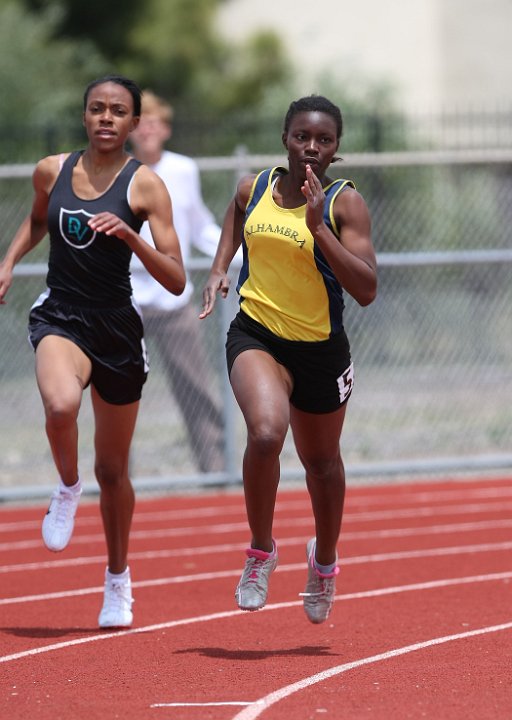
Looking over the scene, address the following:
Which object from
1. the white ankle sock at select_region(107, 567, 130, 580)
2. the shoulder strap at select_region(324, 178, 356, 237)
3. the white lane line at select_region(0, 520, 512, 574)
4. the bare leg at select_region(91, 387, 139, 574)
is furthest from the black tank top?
the white lane line at select_region(0, 520, 512, 574)

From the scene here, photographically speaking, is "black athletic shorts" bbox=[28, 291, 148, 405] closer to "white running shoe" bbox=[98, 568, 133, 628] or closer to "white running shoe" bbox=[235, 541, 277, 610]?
"white running shoe" bbox=[98, 568, 133, 628]

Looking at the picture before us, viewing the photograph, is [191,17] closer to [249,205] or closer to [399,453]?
[399,453]

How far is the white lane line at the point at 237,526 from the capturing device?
997 centimetres

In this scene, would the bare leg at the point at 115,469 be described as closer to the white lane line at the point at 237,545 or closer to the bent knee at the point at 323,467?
the bent knee at the point at 323,467

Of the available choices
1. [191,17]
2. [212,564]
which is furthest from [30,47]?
[212,564]

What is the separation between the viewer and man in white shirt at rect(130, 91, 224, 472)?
11312mm

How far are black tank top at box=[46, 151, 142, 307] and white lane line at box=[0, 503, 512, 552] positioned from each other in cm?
338

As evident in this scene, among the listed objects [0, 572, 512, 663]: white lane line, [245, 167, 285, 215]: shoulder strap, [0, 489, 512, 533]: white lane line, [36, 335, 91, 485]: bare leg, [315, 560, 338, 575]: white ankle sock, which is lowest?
[0, 489, 512, 533]: white lane line

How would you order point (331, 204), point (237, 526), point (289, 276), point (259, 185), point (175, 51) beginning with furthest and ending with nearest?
point (175, 51) < point (237, 526) < point (259, 185) < point (289, 276) < point (331, 204)

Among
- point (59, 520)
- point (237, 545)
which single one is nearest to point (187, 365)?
point (237, 545)

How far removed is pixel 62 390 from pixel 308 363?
106cm

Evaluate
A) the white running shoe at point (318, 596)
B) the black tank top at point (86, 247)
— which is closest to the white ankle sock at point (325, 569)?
the white running shoe at point (318, 596)

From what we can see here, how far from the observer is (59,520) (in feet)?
21.3

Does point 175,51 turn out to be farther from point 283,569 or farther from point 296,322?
point 296,322
